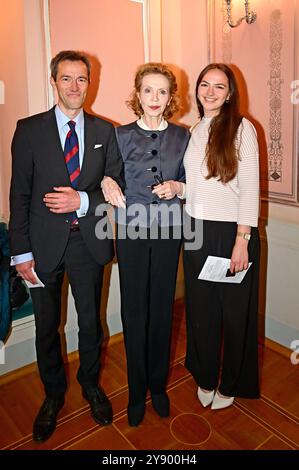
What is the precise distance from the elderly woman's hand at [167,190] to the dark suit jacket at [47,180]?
0.21 metres

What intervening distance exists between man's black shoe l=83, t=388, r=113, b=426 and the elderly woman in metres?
0.24

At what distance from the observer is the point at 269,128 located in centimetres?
250

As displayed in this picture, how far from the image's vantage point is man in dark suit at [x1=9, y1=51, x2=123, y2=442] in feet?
5.66

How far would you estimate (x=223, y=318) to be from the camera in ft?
6.65

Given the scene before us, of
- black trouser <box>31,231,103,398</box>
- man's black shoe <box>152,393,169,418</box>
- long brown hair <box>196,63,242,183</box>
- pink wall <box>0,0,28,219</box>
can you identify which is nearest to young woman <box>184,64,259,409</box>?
long brown hair <box>196,63,242,183</box>

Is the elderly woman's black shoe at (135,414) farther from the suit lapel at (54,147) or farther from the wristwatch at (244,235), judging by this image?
the suit lapel at (54,147)

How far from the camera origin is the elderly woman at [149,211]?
5.81 ft

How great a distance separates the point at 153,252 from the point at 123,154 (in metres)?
0.48

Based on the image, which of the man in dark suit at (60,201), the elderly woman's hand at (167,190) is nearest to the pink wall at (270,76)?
→ the elderly woman's hand at (167,190)

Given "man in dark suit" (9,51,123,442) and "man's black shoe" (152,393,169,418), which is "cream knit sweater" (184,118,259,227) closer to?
"man in dark suit" (9,51,123,442)

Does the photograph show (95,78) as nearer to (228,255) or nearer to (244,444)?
(228,255)

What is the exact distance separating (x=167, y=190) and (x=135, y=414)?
1140 mm

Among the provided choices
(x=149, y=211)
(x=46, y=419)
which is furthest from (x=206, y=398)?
(x=149, y=211)

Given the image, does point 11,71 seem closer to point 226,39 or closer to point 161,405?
point 226,39
